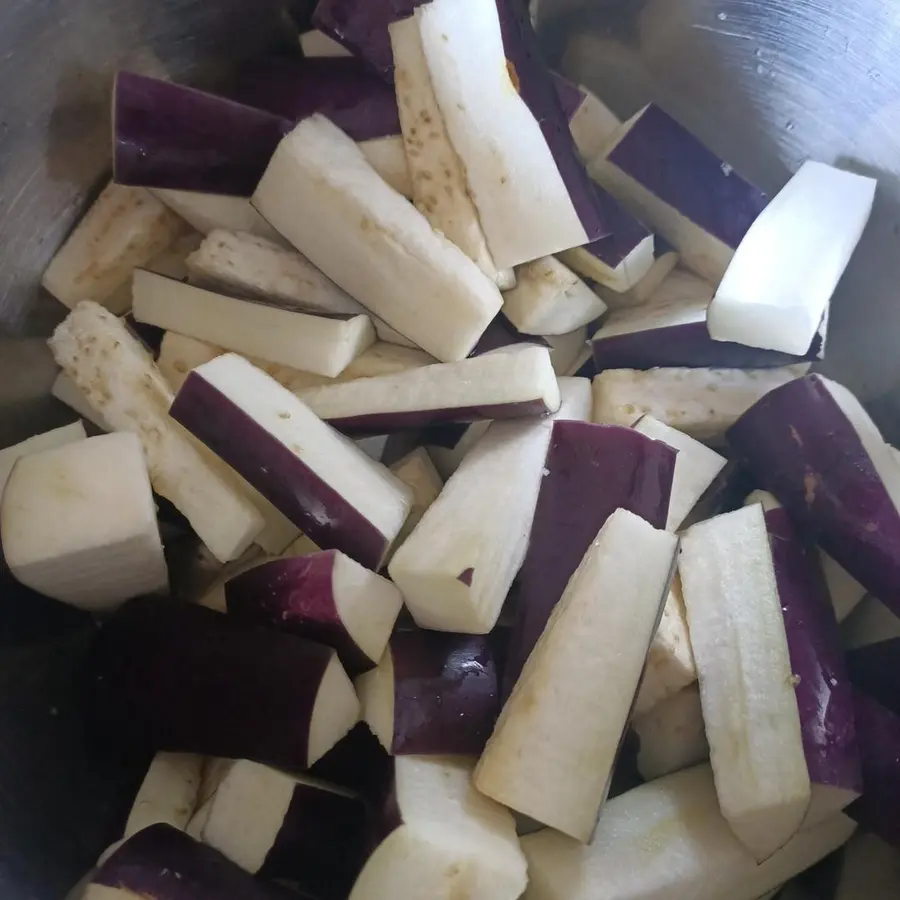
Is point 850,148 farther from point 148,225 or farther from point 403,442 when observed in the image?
point 148,225

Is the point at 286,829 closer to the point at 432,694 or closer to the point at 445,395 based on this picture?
the point at 432,694

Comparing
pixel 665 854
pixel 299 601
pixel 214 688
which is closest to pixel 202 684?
pixel 214 688

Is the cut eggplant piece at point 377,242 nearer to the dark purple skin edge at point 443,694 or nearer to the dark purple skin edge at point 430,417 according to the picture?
the dark purple skin edge at point 430,417

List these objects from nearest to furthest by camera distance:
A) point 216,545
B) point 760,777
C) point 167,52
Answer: point 760,777 < point 216,545 < point 167,52

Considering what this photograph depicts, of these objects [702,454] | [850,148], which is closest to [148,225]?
[702,454]

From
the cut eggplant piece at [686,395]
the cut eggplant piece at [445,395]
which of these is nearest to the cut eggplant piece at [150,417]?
the cut eggplant piece at [445,395]

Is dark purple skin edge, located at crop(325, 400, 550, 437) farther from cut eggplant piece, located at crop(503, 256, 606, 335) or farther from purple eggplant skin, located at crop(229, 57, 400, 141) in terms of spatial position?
purple eggplant skin, located at crop(229, 57, 400, 141)
